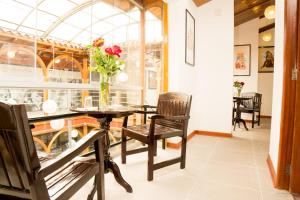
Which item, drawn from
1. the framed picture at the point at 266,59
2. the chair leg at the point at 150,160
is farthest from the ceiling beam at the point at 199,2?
the framed picture at the point at 266,59

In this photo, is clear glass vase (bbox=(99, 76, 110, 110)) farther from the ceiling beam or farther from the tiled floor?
the ceiling beam

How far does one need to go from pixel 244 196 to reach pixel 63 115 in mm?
1977

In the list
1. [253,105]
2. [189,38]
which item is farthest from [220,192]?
[253,105]

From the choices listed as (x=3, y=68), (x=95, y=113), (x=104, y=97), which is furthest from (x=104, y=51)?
(x=3, y=68)

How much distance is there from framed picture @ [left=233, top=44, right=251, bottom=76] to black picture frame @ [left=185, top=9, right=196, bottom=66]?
2892 millimetres

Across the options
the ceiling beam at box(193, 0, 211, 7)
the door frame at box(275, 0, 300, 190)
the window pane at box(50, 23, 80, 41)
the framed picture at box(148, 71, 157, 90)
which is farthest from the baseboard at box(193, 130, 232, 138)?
the window pane at box(50, 23, 80, 41)

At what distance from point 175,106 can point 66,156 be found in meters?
1.81

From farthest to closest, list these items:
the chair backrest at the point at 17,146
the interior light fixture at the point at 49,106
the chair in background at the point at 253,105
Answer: the chair in background at the point at 253,105, the interior light fixture at the point at 49,106, the chair backrest at the point at 17,146

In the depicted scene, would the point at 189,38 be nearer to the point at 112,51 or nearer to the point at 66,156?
the point at 112,51

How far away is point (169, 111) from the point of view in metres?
2.69

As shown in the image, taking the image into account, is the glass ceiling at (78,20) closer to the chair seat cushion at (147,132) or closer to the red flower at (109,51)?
the red flower at (109,51)

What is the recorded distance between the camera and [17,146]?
837mm

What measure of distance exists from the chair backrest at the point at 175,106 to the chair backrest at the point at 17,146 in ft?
6.01

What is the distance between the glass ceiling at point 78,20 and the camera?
2.32 meters
